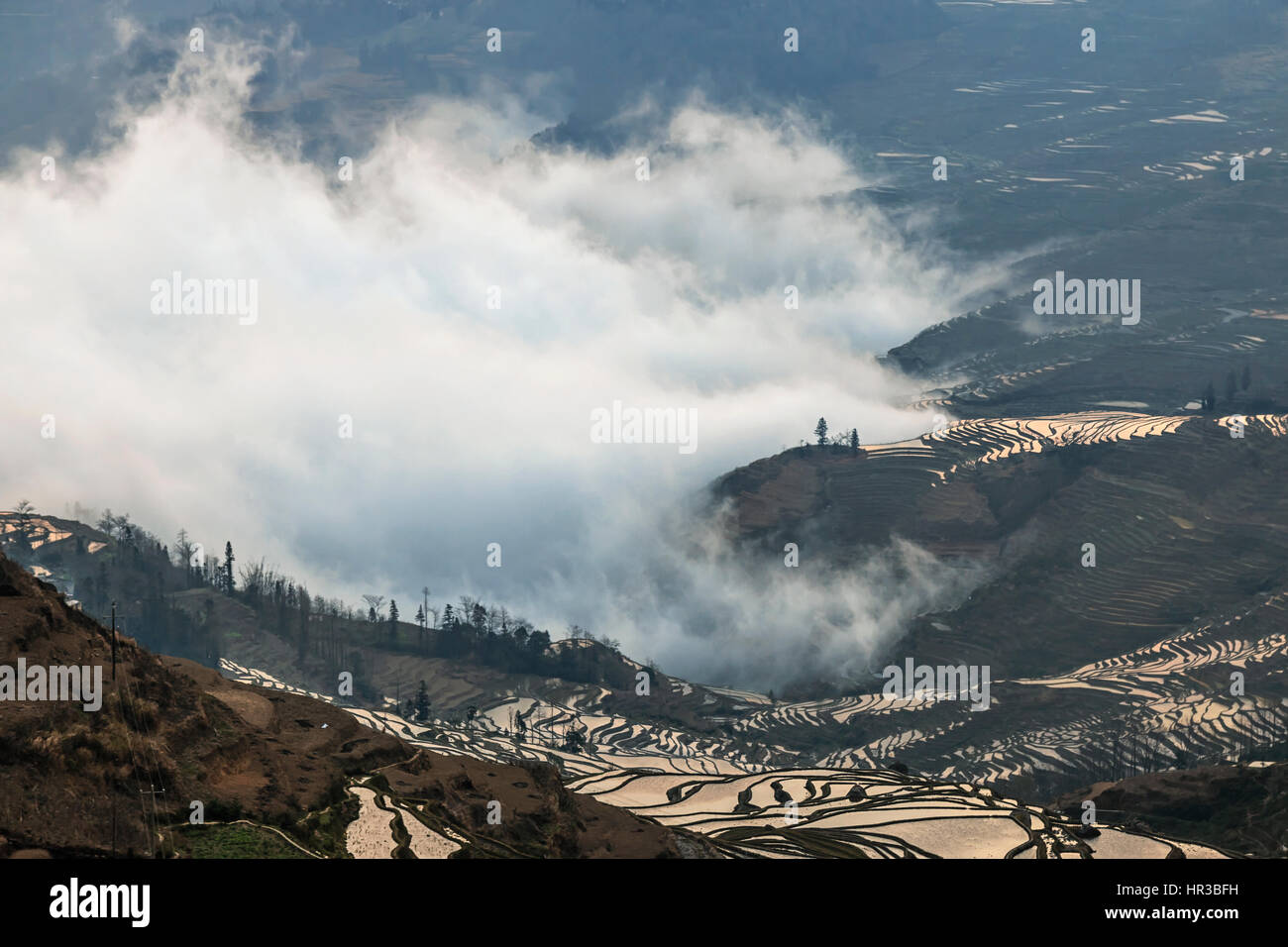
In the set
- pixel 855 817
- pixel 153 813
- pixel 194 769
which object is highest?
pixel 194 769

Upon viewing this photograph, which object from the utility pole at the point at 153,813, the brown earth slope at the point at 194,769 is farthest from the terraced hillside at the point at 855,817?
the utility pole at the point at 153,813

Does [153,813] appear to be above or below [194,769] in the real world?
below

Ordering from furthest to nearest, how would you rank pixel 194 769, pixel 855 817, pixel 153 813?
pixel 855 817, pixel 194 769, pixel 153 813

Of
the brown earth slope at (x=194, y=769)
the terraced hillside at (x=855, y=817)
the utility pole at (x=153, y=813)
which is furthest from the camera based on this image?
the terraced hillside at (x=855, y=817)

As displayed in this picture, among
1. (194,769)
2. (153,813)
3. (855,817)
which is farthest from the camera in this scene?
(855,817)

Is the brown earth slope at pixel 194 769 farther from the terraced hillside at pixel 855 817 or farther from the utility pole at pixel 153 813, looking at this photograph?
the terraced hillside at pixel 855 817

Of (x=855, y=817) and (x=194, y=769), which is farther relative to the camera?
(x=855, y=817)

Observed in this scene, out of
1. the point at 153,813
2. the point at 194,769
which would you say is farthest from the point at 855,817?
the point at 153,813

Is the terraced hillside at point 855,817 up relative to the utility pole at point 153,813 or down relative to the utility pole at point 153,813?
down

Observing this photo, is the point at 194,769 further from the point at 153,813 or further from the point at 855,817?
the point at 855,817

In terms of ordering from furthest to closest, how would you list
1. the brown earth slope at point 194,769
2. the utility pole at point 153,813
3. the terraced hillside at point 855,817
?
the terraced hillside at point 855,817 → the utility pole at point 153,813 → the brown earth slope at point 194,769
